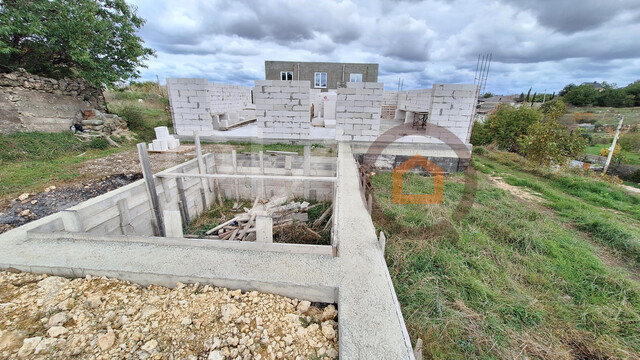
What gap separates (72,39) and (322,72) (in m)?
19.8

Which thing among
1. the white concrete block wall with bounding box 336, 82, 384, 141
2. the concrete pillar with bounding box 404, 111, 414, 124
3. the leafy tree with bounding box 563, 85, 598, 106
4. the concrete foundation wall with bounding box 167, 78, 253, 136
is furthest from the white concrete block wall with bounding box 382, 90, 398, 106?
the leafy tree with bounding box 563, 85, 598, 106

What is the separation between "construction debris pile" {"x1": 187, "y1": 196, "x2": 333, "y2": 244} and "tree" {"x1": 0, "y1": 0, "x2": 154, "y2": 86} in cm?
761

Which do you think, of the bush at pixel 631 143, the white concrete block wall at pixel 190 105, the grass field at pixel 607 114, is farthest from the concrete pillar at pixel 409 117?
the grass field at pixel 607 114

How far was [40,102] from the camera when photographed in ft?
27.2

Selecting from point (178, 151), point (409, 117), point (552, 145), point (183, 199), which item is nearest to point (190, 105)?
point (178, 151)

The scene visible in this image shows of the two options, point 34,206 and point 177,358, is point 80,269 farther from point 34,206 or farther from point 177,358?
point 34,206

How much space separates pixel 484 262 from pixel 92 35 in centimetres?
1228

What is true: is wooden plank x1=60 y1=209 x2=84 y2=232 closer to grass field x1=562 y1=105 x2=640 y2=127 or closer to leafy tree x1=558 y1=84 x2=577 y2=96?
grass field x1=562 y1=105 x2=640 y2=127

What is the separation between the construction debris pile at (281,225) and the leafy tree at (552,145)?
11.6 metres

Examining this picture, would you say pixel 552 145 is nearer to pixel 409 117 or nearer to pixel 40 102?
pixel 409 117

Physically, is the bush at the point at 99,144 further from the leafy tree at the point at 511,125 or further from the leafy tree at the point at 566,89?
the leafy tree at the point at 566,89

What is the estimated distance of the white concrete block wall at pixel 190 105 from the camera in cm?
823

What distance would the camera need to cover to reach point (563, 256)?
13.3 ft

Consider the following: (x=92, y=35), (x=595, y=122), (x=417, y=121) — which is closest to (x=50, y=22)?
(x=92, y=35)
